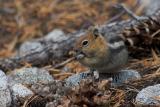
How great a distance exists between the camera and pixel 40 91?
2.48m

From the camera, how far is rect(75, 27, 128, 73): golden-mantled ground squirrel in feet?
8.59

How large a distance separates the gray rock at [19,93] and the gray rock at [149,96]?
60 centimetres

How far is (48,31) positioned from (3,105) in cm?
191

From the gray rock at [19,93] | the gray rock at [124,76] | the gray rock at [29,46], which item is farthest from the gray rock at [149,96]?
the gray rock at [29,46]

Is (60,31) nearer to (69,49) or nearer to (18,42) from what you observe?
(18,42)

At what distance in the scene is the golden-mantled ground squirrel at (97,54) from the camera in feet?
8.59

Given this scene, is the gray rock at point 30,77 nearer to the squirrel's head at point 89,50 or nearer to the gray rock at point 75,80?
the gray rock at point 75,80

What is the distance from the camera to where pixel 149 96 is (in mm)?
2258

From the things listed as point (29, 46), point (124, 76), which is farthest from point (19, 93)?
point (29, 46)

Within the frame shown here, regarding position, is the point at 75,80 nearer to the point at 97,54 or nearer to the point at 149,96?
the point at 97,54

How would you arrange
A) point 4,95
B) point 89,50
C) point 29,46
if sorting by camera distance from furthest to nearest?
point 29,46, point 89,50, point 4,95

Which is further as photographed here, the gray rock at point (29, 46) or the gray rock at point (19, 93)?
the gray rock at point (29, 46)

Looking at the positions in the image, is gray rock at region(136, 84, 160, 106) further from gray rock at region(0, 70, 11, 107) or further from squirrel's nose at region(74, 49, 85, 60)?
gray rock at region(0, 70, 11, 107)

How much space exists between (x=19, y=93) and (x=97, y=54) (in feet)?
1.54
